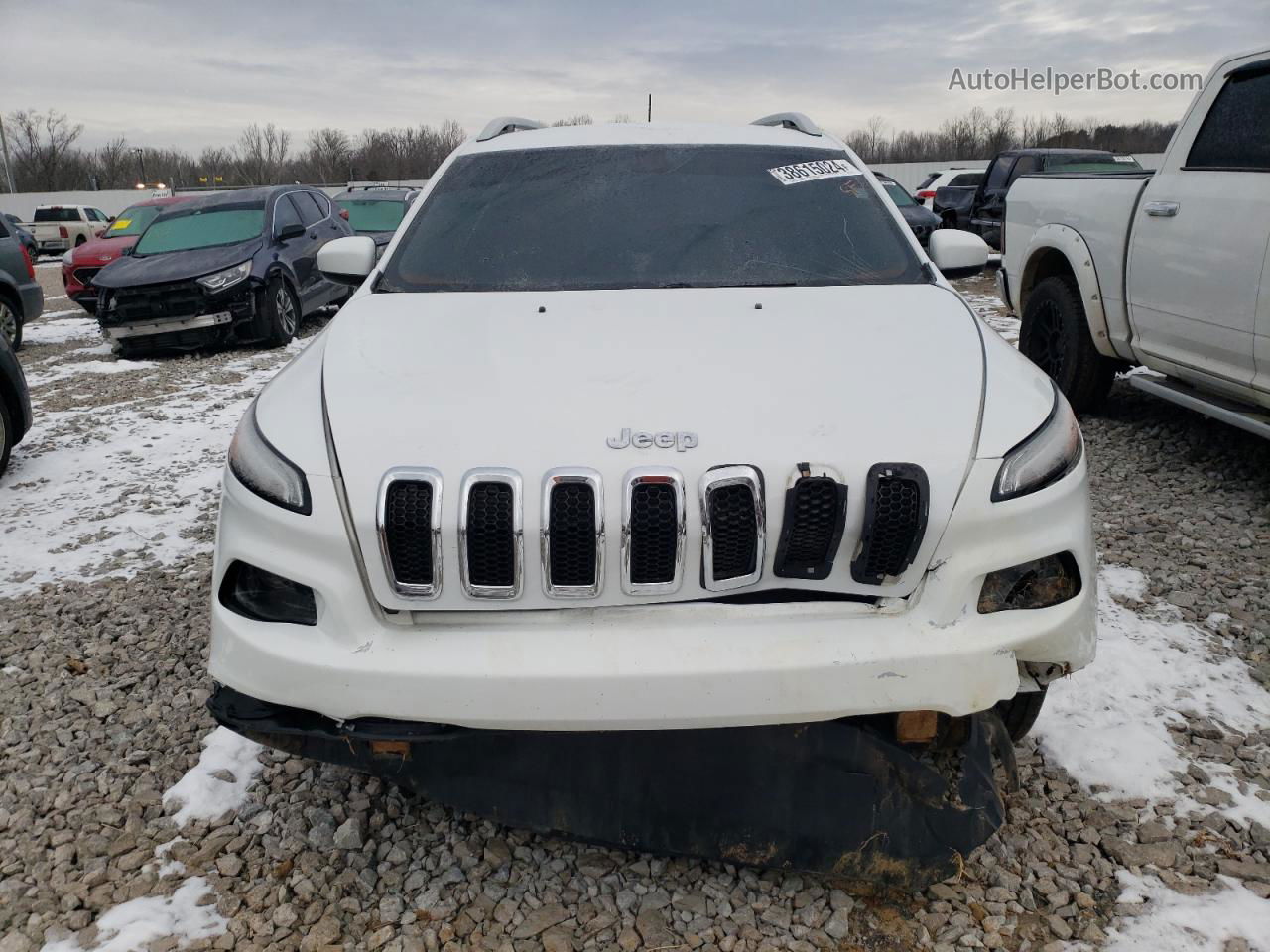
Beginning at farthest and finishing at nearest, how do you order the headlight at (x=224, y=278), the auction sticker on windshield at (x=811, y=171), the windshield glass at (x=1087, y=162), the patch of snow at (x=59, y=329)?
the windshield glass at (x=1087, y=162), the patch of snow at (x=59, y=329), the headlight at (x=224, y=278), the auction sticker on windshield at (x=811, y=171)

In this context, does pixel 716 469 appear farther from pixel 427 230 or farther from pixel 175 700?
pixel 175 700

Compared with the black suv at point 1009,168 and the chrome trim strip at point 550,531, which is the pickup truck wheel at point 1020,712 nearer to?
the chrome trim strip at point 550,531

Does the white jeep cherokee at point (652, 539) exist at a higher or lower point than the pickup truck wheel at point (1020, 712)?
higher

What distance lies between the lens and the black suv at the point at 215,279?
367 inches

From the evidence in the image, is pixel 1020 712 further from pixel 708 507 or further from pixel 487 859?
pixel 487 859

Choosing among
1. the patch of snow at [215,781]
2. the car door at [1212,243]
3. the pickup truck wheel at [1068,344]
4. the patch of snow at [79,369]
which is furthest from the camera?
the patch of snow at [79,369]

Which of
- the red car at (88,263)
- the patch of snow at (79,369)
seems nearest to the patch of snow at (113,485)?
the patch of snow at (79,369)

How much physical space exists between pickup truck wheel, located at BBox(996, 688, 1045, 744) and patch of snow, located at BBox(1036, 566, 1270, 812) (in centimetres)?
24

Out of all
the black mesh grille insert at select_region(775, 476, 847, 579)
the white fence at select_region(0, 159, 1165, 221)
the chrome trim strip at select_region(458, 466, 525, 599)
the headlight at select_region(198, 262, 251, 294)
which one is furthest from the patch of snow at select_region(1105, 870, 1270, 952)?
the white fence at select_region(0, 159, 1165, 221)

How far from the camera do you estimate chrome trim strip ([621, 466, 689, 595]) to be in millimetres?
1855

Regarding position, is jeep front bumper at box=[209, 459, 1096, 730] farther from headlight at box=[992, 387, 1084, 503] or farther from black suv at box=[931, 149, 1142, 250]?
black suv at box=[931, 149, 1142, 250]

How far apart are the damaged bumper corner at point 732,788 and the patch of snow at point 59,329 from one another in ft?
38.1

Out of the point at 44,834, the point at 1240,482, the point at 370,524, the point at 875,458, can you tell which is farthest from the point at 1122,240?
the point at 44,834

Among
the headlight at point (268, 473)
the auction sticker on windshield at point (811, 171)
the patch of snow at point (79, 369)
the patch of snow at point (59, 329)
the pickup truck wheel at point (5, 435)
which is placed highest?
the auction sticker on windshield at point (811, 171)
